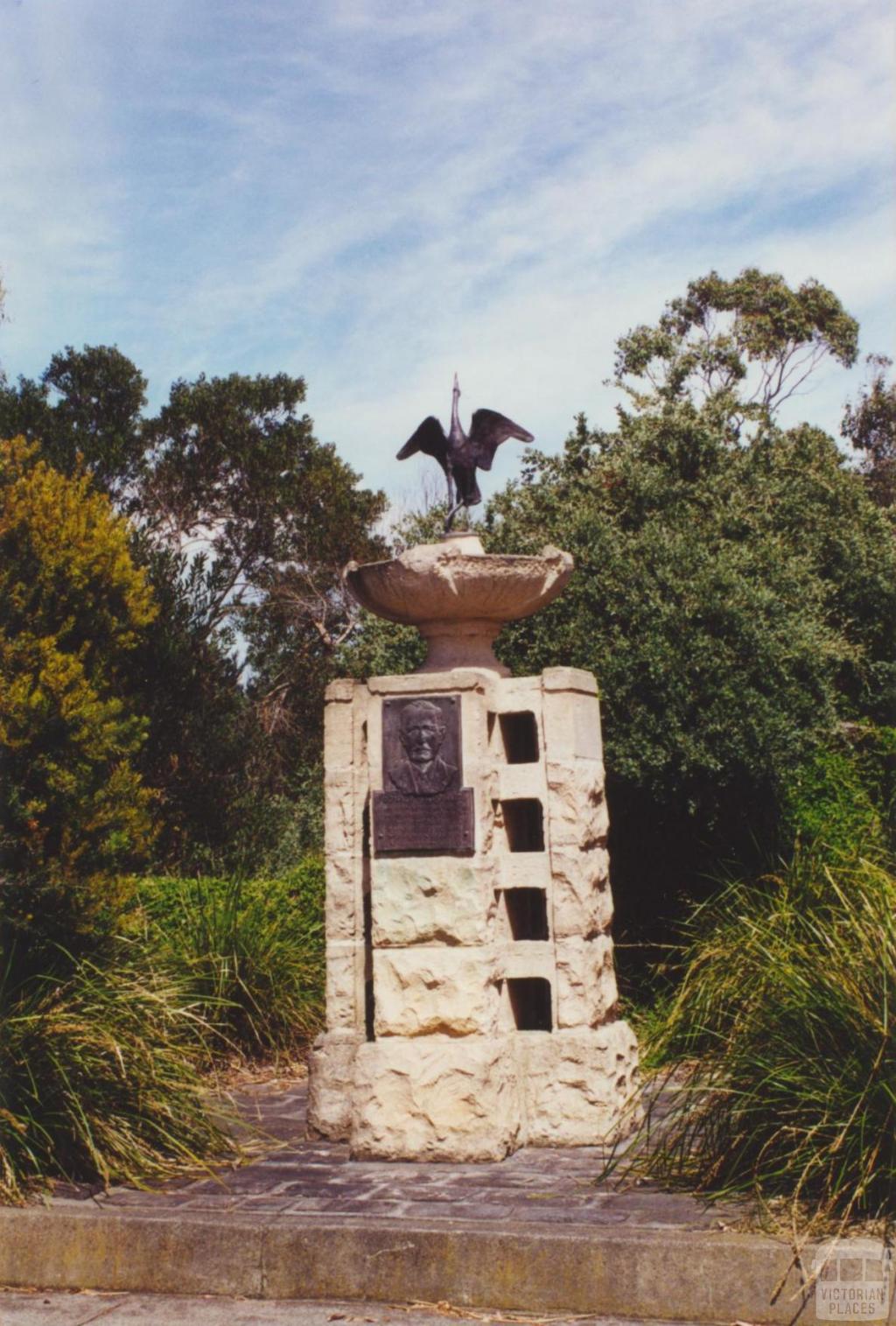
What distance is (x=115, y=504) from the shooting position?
21.0m

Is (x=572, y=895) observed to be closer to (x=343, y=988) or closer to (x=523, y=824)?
(x=523, y=824)

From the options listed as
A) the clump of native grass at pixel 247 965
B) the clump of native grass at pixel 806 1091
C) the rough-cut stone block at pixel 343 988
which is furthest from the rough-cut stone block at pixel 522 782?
the clump of native grass at pixel 247 965

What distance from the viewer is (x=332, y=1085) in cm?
700

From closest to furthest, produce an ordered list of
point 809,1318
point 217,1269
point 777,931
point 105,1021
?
1. point 809,1318
2. point 217,1269
3. point 105,1021
4. point 777,931

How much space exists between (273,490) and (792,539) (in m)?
10.2

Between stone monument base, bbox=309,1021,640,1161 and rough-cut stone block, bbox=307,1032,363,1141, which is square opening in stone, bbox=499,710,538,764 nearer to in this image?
stone monument base, bbox=309,1021,640,1161

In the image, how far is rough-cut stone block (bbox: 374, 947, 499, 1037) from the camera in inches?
262

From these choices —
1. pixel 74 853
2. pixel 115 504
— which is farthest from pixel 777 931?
pixel 115 504

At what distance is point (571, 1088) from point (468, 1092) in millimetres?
646

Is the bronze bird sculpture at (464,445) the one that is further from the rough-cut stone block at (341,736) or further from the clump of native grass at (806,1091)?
the clump of native grass at (806,1091)

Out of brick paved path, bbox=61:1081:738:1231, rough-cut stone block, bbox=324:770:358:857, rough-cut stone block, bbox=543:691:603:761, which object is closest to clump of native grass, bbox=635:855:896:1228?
brick paved path, bbox=61:1081:738:1231

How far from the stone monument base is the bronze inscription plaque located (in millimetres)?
974

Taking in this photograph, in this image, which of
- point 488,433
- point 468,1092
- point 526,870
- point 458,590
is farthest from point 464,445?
point 468,1092

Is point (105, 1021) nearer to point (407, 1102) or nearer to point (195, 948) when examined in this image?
point (407, 1102)
